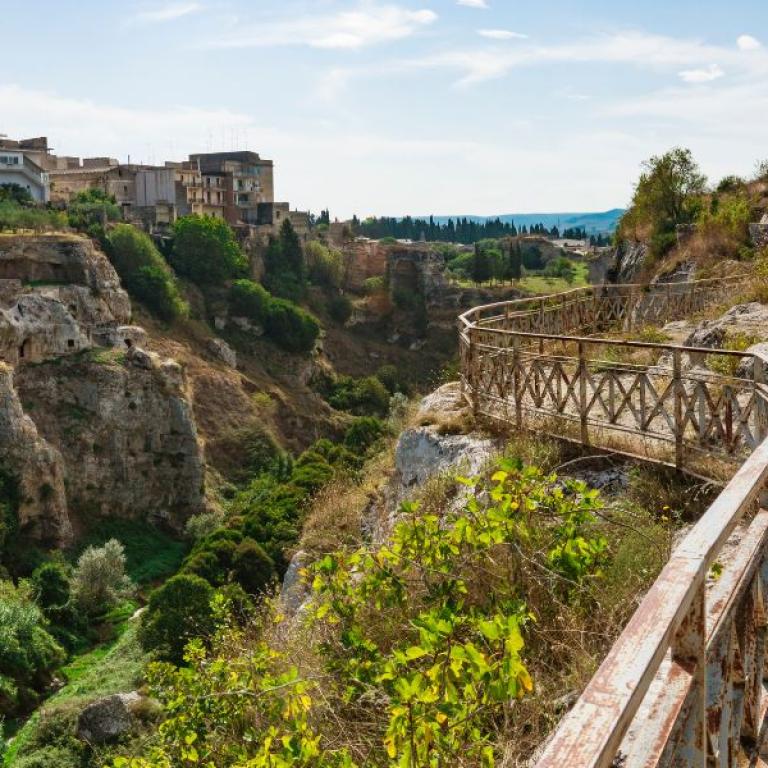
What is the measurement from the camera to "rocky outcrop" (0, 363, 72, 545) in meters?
41.9


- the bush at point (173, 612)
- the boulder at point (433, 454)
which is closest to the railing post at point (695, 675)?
the boulder at point (433, 454)

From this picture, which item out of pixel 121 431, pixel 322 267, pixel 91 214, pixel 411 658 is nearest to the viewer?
pixel 411 658

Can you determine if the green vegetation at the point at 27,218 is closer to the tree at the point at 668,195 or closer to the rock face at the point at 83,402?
the rock face at the point at 83,402

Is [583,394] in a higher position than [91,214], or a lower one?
lower

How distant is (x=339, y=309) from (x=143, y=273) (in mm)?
23079

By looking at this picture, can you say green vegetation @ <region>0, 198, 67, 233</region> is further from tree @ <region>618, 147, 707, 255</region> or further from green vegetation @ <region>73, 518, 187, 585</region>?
tree @ <region>618, 147, 707, 255</region>

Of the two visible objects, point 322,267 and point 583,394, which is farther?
point 322,267

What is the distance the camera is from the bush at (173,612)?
2612 cm

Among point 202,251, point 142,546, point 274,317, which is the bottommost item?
point 142,546

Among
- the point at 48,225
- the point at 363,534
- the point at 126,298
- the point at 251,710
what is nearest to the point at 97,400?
the point at 126,298

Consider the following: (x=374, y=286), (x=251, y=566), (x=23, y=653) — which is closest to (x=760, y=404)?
(x=251, y=566)

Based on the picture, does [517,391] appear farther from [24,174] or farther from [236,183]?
[236,183]

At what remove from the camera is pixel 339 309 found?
79750 millimetres

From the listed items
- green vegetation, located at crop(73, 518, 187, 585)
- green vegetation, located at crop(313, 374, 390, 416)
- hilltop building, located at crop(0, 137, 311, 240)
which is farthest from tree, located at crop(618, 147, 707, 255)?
hilltop building, located at crop(0, 137, 311, 240)
